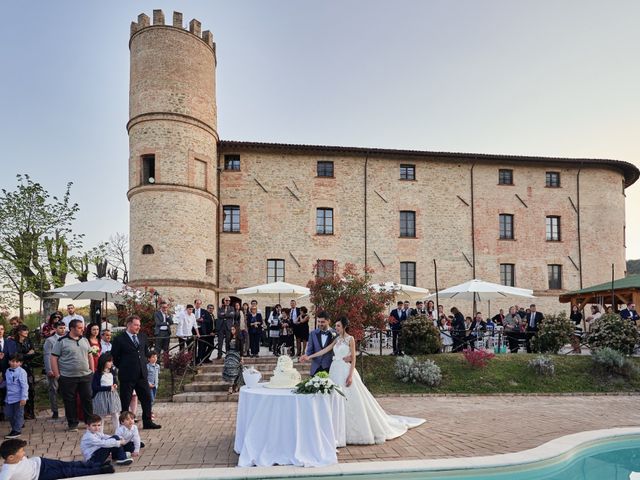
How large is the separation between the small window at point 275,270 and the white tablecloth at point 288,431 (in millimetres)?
17745

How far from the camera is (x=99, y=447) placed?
5.74 metres

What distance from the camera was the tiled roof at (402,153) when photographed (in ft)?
78.8

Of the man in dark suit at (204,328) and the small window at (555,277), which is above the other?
the small window at (555,277)

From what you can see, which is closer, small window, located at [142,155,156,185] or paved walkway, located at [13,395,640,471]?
paved walkway, located at [13,395,640,471]

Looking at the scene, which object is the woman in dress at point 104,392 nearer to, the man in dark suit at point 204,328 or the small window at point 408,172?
the man in dark suit at point 204,328

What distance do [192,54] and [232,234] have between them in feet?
27.1

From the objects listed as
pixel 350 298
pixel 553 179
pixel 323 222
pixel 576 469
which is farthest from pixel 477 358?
pixel 553 179

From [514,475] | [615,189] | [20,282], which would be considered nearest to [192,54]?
[20,282]

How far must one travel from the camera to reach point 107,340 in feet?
30.8

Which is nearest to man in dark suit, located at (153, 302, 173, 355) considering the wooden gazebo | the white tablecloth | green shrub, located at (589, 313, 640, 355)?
the white tablecloth

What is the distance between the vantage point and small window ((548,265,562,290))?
1027 inches

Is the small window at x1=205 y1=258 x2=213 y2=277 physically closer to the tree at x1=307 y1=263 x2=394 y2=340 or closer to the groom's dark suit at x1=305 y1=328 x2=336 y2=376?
the tree at x1=307 y1=263 x2=394 y2=340

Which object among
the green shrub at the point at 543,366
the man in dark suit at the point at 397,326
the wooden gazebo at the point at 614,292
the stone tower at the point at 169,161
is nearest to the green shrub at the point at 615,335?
the green shrub at the point at 543,366

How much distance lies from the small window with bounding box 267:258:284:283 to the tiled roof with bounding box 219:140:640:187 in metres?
5.44
